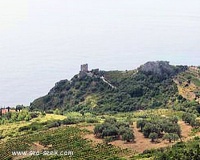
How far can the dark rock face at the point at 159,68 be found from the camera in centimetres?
14038

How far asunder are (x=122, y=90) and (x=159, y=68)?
14.7 metres

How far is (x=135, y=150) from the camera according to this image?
65250 millimetres

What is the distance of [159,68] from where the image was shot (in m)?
142

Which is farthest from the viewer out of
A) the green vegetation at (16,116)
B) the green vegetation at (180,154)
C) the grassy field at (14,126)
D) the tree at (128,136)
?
the green vegetation at (16,116)

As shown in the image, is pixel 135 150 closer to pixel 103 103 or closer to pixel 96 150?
pixel 96 150

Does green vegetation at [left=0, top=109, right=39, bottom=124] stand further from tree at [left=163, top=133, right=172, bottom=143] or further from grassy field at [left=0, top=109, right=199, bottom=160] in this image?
tree at [left=163, top=133, right=172, bottom=143]

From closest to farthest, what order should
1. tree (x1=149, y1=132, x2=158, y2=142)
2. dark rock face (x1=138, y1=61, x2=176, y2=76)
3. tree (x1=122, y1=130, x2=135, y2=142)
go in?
tree (x1=149, y1=132, x2=158, y2=142) → tree (x1=122, y1=130, x2=135, y2=142) → dark rock face (x1=138, y1=61, x2=176, y2=76)

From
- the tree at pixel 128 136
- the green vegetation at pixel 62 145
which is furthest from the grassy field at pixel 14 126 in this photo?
the tree at pixel 128 136

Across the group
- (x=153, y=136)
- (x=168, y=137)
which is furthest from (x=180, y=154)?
(x=153, y=136)

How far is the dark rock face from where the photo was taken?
5527 inches

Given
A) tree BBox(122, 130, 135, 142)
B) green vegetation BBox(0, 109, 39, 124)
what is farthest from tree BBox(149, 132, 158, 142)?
green vegetation BBox(0, 109, 39, 124)

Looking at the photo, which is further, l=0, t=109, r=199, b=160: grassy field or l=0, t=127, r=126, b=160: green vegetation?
l=0, t=109, r=199, b=160: grassy field

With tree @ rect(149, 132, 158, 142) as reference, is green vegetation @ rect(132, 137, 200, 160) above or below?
below

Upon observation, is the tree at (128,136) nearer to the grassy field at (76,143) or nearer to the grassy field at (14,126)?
the grassy field at (76,143)
